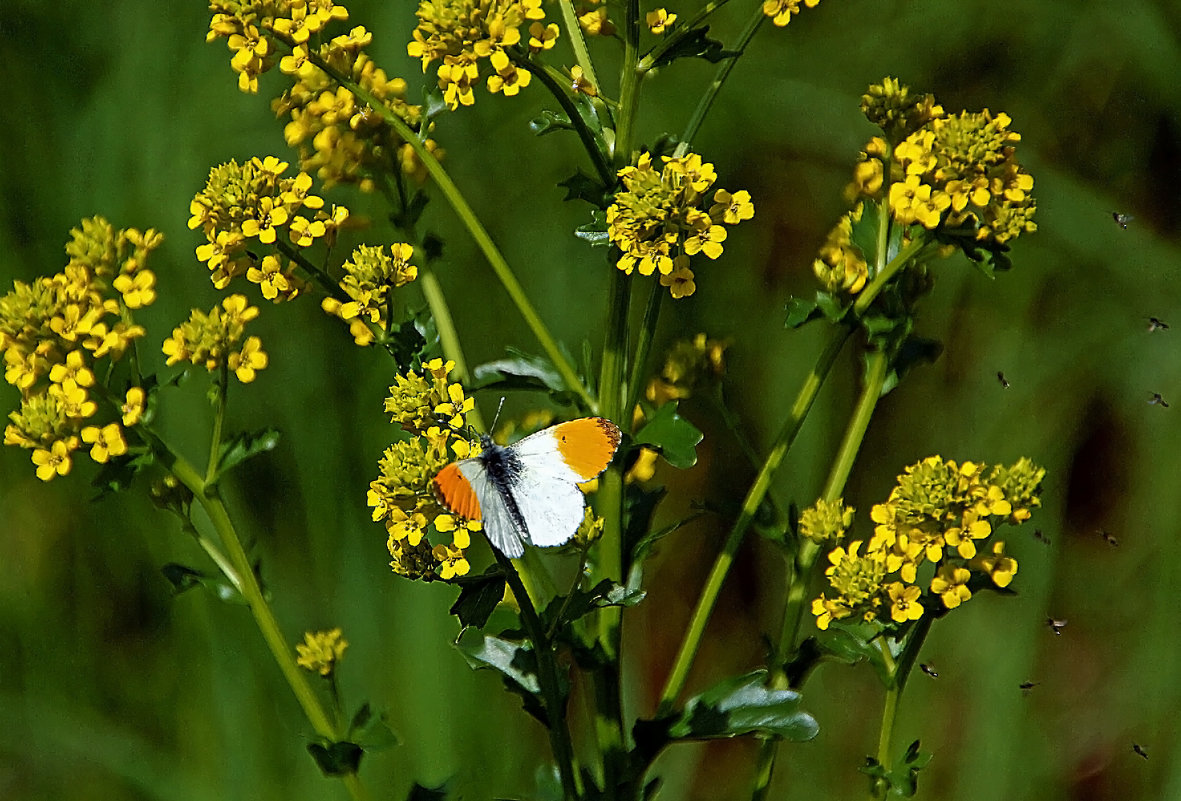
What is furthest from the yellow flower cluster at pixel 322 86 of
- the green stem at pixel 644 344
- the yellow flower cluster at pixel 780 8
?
the yellow flower cluster at pixel 780 8

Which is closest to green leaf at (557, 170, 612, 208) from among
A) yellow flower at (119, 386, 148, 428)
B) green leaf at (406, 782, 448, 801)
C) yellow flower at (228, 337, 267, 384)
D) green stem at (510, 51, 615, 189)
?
green stem at (510, 51, 615, 189)

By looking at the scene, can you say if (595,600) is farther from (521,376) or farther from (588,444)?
(521,376)

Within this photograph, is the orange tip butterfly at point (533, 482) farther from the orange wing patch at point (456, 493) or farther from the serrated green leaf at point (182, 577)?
the serrated green leaf at point (182, 577)

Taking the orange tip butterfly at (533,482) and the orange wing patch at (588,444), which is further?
the orange wing patch at (588,444)

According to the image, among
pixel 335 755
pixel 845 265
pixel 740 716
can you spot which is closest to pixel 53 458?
pixel 335 755

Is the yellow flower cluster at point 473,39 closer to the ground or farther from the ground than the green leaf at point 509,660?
farther from the ground

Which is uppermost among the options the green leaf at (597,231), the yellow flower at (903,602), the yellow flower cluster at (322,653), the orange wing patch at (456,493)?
the green leaf at (597,231)
